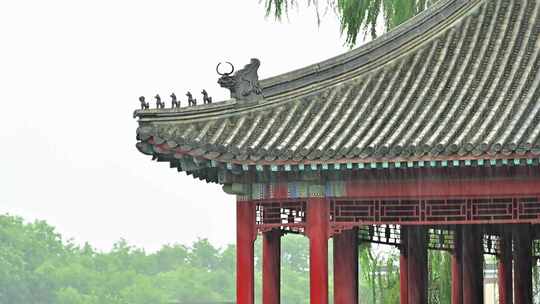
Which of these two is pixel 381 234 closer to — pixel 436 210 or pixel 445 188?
pixel 436 210

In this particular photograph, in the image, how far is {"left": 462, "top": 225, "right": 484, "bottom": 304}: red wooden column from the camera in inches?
860

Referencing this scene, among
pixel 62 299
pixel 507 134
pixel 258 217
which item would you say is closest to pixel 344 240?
pixel 258 217

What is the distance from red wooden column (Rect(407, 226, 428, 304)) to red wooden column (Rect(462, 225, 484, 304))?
661 mm

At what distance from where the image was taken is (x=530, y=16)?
61.1 feet

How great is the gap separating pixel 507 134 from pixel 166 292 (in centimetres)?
11153

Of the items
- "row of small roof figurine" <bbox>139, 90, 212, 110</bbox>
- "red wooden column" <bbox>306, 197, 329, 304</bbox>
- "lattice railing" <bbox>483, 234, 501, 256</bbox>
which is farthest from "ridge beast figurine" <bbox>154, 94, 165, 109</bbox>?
"lattice railing" <bbox>483, 234, 501, 256</bbox>

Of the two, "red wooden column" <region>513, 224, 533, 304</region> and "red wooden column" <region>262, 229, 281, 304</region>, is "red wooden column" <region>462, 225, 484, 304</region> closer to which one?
"red wooden column" <region>513, 224, 533, 304</region>

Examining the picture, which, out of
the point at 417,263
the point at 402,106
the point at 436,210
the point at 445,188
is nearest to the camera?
the point at 445,188

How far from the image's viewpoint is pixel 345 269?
59.2 ft

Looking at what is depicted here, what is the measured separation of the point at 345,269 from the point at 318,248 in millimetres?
1934

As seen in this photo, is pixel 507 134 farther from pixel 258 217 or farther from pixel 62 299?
pixel 62 299

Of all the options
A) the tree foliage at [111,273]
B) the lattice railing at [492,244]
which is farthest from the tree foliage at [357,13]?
the tree foliage at [111,273]

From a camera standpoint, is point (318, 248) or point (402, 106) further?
point (402, 106)

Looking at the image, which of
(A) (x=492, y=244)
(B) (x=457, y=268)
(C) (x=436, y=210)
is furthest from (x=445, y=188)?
(A) (x=492, y=244)
